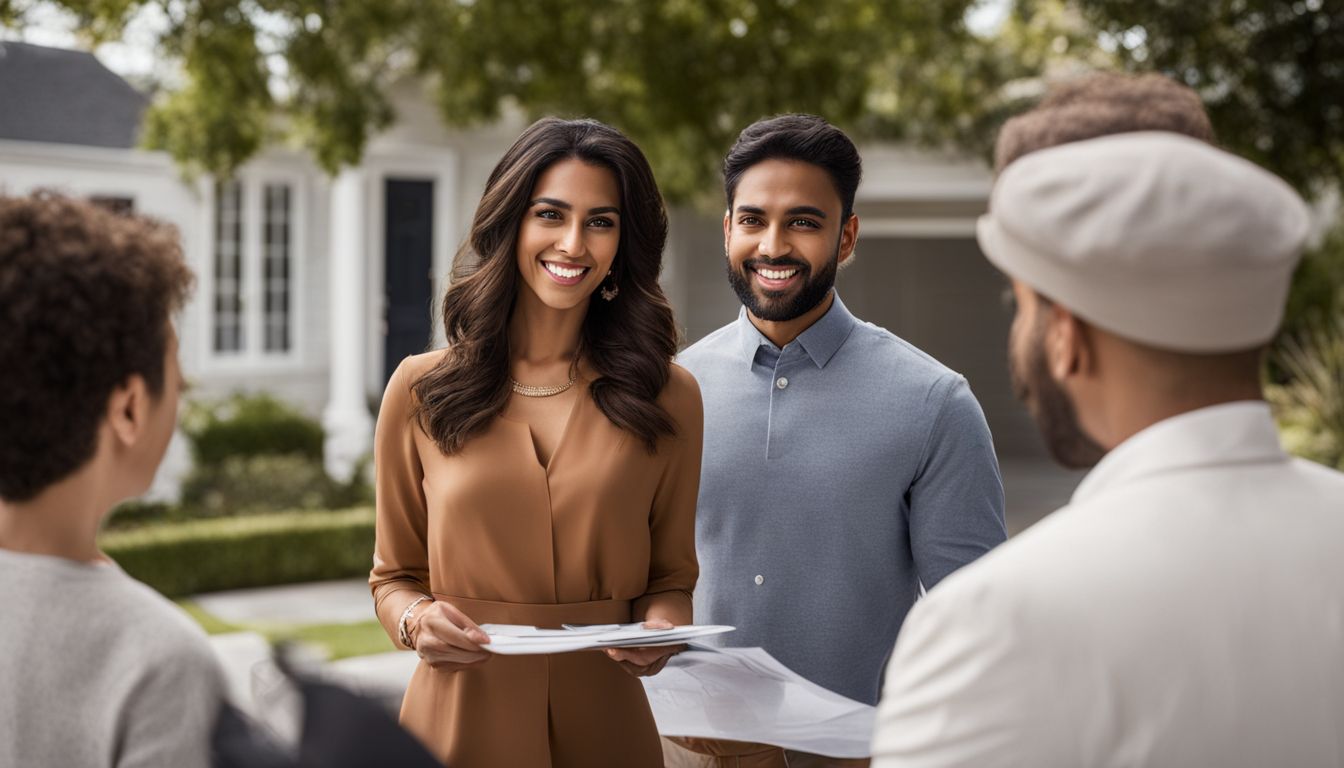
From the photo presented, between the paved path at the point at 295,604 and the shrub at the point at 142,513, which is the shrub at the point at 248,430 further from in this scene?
the paved path at the point at 295,604

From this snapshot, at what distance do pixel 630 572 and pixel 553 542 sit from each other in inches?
5.9

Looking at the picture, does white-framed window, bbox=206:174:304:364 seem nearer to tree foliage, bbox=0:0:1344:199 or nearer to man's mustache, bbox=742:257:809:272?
tree foliage, bbox=0:0:1344:199

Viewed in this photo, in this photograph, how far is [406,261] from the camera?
14.6 m

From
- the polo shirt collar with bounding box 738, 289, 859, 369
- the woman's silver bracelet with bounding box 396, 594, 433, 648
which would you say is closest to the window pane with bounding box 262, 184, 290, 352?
the polo shirt collar with bounding box 738, 289, 859, 369

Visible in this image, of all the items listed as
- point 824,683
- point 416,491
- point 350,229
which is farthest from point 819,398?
point 350,229

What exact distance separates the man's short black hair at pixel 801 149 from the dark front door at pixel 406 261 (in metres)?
11.8

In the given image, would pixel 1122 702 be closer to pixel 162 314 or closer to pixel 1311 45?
pixel 162 314

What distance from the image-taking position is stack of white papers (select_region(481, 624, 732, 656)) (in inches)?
83.8

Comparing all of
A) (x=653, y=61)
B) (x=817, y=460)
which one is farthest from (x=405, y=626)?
(x=653, y=61)

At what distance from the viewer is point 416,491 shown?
259 cm

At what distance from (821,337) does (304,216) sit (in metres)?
11.9

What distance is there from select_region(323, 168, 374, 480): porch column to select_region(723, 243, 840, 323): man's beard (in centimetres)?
1071

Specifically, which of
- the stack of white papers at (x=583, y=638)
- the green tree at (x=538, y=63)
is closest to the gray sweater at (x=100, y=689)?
the stack of white papers at (x=583, y=638)

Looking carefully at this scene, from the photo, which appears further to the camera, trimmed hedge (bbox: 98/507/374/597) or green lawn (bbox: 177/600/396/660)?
trimmed hedge (bbox: 98/507/374/597)
